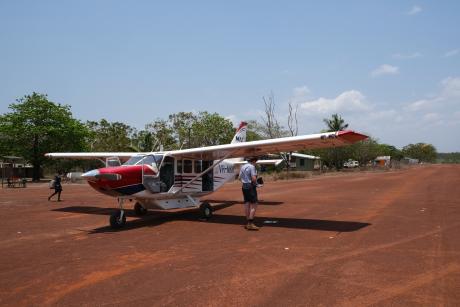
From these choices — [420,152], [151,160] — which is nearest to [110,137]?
[151,160]

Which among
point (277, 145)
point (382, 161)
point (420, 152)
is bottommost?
point (277, 145)

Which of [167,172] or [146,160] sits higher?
[146,160]

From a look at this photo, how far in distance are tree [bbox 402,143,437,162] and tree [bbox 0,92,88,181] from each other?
511 ft

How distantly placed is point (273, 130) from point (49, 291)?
6185 centimetres

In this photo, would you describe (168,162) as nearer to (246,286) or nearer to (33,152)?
(246,286)

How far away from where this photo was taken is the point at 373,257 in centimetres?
703

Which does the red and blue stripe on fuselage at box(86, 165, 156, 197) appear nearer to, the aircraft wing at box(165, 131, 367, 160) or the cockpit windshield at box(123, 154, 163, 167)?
the cockpit windshield at box(123, 154, 163, 167)

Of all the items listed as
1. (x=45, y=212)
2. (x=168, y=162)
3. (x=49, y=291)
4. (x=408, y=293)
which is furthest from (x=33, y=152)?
(x=408, y=293)

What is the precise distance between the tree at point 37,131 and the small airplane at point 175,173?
28.9 m

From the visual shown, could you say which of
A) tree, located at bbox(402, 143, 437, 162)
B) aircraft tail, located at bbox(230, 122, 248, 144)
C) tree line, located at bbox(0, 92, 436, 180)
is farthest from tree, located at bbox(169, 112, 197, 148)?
tree, located at bbox(402, 143, 437, 162)

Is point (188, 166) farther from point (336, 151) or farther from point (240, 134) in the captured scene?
point (336, 151)

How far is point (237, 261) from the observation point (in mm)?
6945

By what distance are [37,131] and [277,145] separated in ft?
113

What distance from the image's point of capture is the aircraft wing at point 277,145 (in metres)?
10.5
